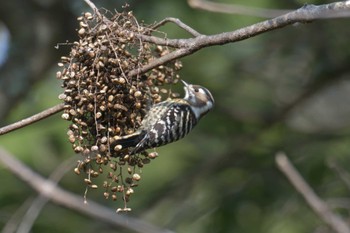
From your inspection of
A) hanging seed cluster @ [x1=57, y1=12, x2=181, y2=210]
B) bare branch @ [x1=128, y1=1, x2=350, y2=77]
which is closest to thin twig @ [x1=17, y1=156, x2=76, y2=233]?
hanging seed cluster @ [x1=57, y1=12, x2=181, y2=210]

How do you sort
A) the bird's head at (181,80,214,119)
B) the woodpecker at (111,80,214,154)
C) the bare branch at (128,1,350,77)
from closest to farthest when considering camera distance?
the bare branch at (128,1,350,77), the woodpecker at (111,80,214,154), the bird's head at (181,80,214,119)

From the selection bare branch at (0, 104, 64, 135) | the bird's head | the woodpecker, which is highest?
the bird's head

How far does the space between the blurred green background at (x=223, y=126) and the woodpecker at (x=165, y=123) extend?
2625mm

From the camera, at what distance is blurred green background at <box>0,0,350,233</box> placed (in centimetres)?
749

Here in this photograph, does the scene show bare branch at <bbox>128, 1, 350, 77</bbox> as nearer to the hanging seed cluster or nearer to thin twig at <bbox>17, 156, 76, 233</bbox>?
the hanging seed cluster

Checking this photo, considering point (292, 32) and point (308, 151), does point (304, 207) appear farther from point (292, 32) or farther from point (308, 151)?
point (292, 32)

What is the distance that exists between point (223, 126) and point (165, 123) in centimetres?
364

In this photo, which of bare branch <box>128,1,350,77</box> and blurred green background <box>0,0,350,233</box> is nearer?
bare branch <box>128,1,350,77</box>

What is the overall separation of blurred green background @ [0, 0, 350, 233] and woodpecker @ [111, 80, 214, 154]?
103 inches

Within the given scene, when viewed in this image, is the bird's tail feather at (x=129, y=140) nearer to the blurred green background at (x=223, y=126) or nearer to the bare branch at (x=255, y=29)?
the bare branch at (x=255, y=29)

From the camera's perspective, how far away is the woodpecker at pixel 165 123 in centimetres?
404

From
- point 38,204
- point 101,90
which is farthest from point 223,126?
point 101,90

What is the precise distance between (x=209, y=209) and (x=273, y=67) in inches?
56.3

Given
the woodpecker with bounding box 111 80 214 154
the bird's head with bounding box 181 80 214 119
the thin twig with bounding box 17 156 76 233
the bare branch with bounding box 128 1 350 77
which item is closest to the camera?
the bare branch with bounding box 128 1 350 77
